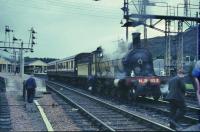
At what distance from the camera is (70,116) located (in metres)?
15.4

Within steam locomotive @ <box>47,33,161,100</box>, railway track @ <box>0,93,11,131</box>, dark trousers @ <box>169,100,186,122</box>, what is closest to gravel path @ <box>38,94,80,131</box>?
railway track @ <box>0,93,11,131</box>

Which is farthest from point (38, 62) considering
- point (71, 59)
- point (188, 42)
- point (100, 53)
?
point (100, 53)

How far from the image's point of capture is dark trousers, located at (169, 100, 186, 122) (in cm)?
1164

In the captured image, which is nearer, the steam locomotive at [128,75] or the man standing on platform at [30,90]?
the steam locomotive at [128,75]

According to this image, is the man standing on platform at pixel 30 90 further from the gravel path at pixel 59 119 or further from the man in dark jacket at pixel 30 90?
the gravel path at pixel 59 119

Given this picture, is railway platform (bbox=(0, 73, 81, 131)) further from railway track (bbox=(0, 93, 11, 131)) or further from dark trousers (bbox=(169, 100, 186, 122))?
dark trousers (bbox=(169, 100, 186, 122))

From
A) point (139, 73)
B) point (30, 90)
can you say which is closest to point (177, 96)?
point (139, 73)

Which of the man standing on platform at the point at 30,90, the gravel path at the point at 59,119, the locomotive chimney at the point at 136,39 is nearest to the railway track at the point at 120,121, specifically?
the gravel path at the point at 59,119

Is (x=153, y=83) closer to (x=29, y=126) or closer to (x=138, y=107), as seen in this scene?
(x=138, y=107)

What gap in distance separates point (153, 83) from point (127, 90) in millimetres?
1843

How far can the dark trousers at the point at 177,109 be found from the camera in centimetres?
1164

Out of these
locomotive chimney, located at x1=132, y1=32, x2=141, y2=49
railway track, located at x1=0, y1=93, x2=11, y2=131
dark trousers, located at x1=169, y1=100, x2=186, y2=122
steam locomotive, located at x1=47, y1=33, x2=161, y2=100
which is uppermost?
locomotive chimney, located at x1=132, y1=32, x2=141, y2=49

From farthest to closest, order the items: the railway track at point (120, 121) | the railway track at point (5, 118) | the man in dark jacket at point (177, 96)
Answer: the railway track at point (5, 118)
the railway track at point (120, 121)
the man in dark jacket at point (177, 96)

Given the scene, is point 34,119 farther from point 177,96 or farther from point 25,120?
point 177,96
